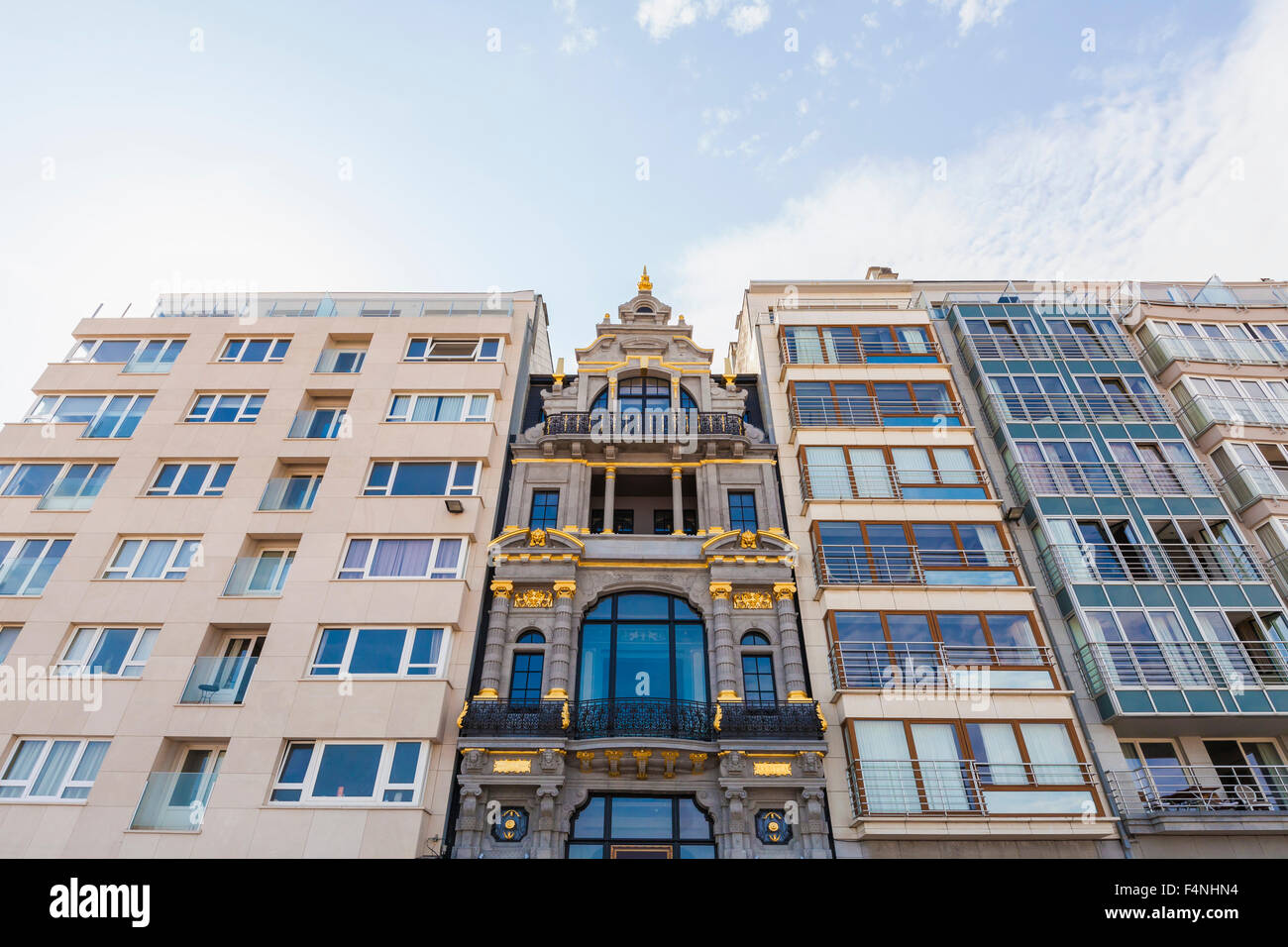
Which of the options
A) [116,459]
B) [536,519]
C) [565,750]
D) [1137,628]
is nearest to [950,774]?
[1137,628]

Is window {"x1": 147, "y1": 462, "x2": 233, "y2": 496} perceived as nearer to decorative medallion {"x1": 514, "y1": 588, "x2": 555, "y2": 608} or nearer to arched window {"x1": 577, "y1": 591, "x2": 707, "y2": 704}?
decorative medallion {"x1": 514, "y1": 588, "x2": 555, "y2": 608}

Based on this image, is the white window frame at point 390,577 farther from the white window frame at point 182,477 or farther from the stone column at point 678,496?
the stone column at point 678,496

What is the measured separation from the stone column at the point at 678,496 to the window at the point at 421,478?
6.61 metres

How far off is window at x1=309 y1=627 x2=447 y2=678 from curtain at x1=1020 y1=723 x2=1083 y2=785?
15723 millimetres

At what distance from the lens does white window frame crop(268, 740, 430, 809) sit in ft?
59.7

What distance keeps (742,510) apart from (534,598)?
7588mm

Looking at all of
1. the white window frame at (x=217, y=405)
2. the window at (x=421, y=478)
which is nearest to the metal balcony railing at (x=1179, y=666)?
the window at (x=421, y=478)

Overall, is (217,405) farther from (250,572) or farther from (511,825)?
(511,825)

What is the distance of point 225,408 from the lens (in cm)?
2662

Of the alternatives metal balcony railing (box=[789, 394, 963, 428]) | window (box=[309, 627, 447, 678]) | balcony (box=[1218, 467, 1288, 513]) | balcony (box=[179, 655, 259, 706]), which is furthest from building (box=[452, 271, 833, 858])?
balcony (box=[1218, 467, 1288, 513])

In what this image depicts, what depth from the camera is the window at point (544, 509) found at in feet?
82.1
